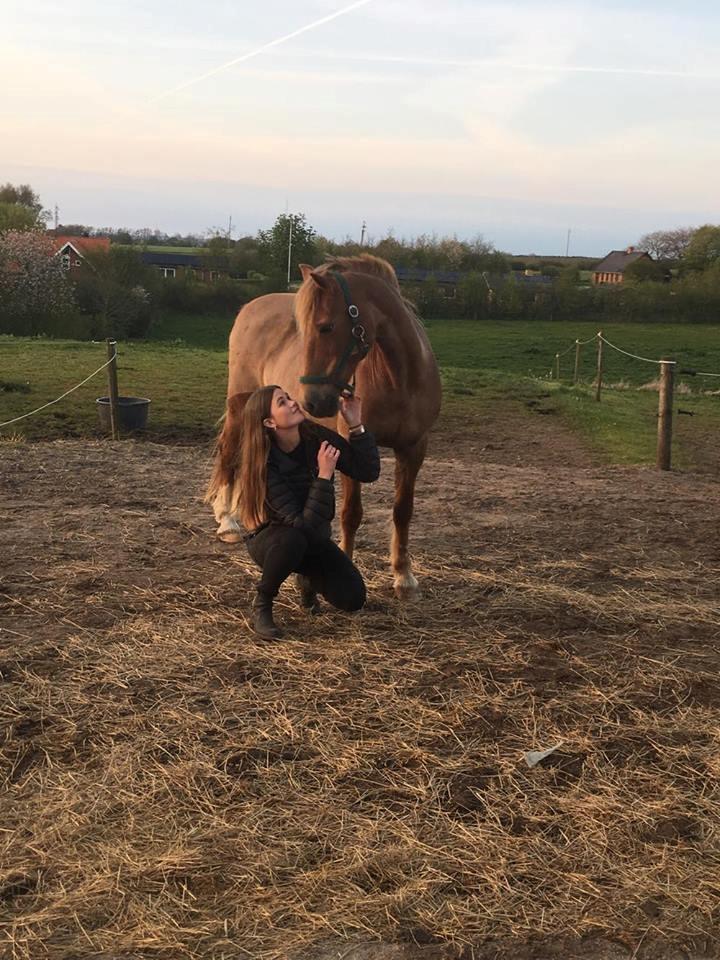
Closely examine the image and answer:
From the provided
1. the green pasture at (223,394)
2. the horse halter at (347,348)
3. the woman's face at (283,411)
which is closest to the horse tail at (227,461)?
the woman's face at (283,411)

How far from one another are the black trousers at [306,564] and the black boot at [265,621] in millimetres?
43

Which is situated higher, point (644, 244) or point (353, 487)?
point (644, 244)

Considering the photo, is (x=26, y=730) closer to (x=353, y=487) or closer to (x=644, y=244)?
(x=353, y=487)

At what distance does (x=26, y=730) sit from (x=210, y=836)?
0.97 m

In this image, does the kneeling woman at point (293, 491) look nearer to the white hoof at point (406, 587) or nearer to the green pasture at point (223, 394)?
the white hoof at point (406, 587)

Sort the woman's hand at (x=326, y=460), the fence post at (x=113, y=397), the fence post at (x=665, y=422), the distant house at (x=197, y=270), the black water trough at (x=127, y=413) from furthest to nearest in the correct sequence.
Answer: the distant house at (x=197, y=270)
the black water trough at (x=127, y=413)
the fence post at (x=113, y=397)
the fence post at (x=665, y=422)
the woman's hand at (x=326, y=460)

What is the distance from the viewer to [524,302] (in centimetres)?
3603

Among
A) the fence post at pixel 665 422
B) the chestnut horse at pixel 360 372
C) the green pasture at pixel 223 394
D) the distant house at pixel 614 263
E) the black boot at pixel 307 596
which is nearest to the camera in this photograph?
the chestnut horse at pixel 360 372

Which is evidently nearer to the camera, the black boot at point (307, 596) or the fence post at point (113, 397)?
the black boot at point (307, 596)

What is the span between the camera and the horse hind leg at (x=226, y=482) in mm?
4668

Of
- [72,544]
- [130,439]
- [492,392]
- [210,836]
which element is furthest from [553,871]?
[492,392]

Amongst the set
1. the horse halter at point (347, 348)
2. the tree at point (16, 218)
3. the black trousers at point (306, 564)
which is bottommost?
the black trousers at point (306, 564)

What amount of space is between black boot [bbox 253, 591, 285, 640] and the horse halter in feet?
3.32

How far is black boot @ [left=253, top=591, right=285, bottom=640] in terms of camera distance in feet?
12.0
